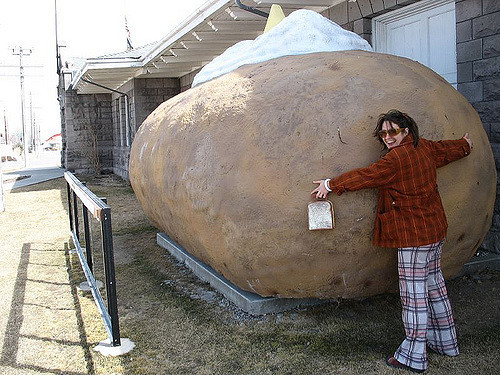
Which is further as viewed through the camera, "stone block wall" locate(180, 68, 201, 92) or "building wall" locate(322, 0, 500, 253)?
"stone block wall" locate(180, 68, 201, 92)

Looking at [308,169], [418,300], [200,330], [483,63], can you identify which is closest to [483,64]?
[483,63]

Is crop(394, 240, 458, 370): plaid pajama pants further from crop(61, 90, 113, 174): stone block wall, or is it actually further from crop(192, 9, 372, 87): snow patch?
crop(61, 90, 113, 174): stone block wall

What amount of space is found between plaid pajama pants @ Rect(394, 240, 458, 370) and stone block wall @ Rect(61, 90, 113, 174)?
15892 millimetres

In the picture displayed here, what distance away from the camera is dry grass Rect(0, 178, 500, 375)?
3027 mm

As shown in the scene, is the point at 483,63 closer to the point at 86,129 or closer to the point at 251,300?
the point at 251,300

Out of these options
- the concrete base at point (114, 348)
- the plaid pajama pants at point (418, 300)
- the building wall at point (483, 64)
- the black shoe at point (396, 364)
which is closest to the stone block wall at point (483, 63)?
the building wall at point (483, 64)

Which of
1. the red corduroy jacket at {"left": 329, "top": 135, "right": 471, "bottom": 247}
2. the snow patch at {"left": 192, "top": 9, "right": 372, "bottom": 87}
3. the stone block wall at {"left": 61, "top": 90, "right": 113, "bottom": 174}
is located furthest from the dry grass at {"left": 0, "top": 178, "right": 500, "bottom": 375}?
the stone block wall at {"left": 61, "top": 90, "right": 113, "bottom": 174}

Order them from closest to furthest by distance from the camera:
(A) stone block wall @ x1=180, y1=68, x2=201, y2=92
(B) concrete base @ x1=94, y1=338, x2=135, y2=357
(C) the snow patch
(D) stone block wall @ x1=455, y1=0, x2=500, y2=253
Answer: (B) concrete base @ x1=94, y1=338, x2=135, y2=357 → (C) the snow patch → (D) stone block wall @ x1=455, y1=0, x2=500, y2=253 → (A) stone block wall @ x1=180, y1=68, x2=201, y2=92

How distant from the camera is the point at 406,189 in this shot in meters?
2.82

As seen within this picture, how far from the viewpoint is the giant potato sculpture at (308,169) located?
3.01 meters

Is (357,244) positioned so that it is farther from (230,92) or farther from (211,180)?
(230,92)

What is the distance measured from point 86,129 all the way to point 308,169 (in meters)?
16.3

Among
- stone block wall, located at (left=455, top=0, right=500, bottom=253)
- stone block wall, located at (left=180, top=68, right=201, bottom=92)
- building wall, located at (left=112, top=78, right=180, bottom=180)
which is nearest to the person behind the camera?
stone block wall, located at (left=455, top=0, right=500, bottom=253)

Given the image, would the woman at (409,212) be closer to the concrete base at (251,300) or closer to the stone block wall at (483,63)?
the concrete base at (251,300)
